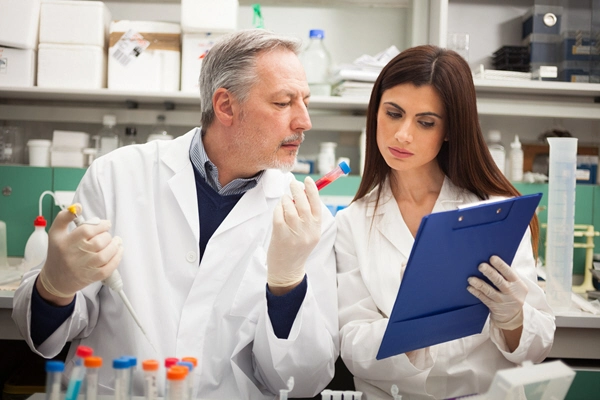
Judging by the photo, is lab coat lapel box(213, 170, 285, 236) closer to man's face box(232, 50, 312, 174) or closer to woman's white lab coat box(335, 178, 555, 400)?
man's face box(232, 50, 312, 174)

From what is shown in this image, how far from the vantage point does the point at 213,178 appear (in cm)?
144

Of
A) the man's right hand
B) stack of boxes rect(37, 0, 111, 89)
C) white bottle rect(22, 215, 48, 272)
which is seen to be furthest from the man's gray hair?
white bottle rect(22, 215, 48, 272)

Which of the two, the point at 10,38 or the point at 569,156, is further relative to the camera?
the point at 10,38

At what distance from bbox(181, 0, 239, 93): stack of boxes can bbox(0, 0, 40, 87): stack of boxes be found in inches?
23.9

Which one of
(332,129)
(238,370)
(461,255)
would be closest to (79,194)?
(238,370)

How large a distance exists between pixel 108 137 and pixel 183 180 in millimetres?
1385

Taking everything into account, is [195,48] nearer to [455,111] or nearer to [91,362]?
[455,111]

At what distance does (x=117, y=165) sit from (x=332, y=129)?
1.45 meters

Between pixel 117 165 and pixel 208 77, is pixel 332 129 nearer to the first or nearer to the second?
pixel 208 77

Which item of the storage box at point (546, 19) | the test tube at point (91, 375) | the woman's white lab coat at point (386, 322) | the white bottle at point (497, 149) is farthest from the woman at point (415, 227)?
the storage box at point (546, 19)

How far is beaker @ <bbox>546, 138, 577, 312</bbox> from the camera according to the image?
5.81 ft

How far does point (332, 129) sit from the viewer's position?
273 centimetres

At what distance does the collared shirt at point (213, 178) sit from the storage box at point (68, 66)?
3.84 feet

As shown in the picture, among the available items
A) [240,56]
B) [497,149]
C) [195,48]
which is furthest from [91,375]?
[497,149]
